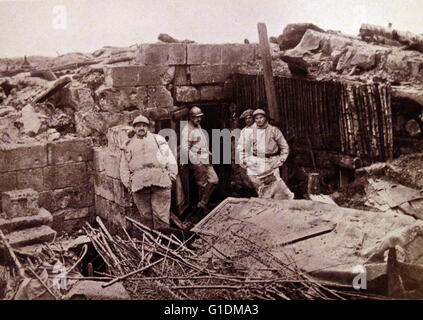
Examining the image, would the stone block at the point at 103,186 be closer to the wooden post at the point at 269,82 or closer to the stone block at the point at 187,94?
the stone block at the point at 187,94

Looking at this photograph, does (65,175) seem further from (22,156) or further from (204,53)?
(204,53)

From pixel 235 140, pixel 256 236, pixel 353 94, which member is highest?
pixel 353 94

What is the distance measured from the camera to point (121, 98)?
30.0 ft

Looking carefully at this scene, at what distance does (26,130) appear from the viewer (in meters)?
8.23

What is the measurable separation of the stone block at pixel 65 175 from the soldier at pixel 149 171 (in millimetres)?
1140

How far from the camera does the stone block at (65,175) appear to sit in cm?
812

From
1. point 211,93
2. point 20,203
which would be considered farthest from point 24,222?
point 211,93

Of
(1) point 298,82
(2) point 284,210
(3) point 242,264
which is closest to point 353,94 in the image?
(1) point 298,82

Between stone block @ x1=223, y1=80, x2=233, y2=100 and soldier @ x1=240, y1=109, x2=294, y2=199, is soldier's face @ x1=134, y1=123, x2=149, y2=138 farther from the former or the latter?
stone block @ x1=223, y1=80, x2=233, y2=100

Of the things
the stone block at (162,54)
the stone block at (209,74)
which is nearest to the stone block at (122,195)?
the stone block at (162,54)

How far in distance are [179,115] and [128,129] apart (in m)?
1.81

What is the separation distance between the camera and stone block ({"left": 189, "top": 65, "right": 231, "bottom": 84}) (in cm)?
1009
